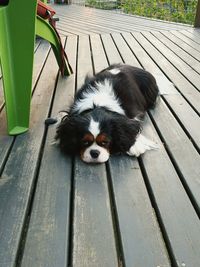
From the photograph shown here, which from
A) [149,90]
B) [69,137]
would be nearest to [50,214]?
[69,137]

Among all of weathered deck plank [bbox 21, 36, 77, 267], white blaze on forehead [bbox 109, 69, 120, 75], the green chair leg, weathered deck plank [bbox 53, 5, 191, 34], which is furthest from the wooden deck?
weathered deck plank [bbox 53, 5, 191, 34]

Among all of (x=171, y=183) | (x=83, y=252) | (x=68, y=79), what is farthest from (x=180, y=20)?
(x=83, y=252)

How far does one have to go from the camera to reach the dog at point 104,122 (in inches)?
84.0

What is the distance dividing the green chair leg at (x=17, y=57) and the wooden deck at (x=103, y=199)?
0.14 m

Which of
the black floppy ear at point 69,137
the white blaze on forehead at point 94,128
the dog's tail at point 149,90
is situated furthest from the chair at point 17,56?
the dog's tail at point 149,90

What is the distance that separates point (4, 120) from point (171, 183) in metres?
1.35

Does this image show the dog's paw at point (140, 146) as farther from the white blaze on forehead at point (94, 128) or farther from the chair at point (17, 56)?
the chair at point (17, 56)

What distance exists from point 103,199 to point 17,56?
1.13 m

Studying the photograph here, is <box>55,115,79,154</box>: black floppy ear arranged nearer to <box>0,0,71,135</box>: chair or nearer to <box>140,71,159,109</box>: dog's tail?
<box>0,0,71,135</box>: chair

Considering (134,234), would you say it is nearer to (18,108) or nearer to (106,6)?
(18,108)

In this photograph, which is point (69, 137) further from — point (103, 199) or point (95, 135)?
point (103, 199)

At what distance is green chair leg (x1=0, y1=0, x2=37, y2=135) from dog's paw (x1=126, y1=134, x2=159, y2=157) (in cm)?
76

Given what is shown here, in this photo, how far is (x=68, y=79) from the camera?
357 centimetres

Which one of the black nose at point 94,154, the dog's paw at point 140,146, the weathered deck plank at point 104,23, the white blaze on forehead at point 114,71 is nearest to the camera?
the black nose at point 94,154
